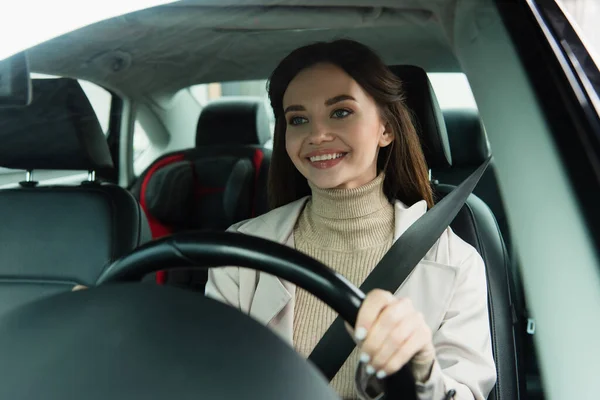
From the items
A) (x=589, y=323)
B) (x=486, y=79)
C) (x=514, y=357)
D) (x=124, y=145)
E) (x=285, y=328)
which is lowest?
(x=514, y=357)

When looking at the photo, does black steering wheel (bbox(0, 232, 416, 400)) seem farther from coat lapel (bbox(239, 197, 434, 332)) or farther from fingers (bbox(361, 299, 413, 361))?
coat lapel (bbox(239, 197, 434, 332))

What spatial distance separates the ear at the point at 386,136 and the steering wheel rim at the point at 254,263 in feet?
2.20

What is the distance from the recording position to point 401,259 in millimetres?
1173

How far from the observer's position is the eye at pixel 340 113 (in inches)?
50.4

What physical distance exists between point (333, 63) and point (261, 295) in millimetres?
493

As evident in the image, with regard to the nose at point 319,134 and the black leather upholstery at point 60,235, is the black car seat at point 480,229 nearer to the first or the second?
the nose at point 319,134

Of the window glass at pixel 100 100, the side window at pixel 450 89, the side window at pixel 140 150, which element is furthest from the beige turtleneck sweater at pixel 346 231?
the side window at pixel 140 150

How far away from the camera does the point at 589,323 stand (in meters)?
0.85

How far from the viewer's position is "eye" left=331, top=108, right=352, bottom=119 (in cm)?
128

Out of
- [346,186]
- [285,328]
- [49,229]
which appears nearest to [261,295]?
[285,328]

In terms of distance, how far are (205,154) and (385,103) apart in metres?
1.22

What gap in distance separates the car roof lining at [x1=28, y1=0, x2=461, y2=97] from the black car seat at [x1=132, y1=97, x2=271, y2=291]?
0.99 ft

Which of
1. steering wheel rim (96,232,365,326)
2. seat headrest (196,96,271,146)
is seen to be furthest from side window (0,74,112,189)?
steering wheel rim (96,232,365,326)

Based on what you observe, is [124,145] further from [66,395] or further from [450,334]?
[66,395]
